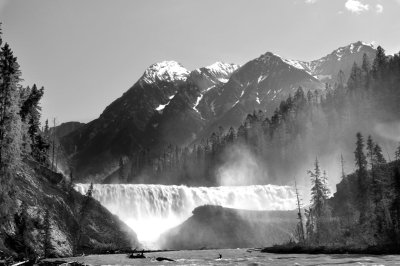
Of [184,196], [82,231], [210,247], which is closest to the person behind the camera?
[82,231]

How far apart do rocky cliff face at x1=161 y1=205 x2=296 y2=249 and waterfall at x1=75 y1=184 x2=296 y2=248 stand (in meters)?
7.97

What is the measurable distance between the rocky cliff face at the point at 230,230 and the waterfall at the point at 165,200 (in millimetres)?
7967

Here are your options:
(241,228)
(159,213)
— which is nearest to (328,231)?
(241,228)

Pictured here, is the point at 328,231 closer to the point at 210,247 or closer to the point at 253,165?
the point at 210,247

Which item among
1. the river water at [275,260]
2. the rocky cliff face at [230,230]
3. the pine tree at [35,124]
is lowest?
the river water at [275,260]

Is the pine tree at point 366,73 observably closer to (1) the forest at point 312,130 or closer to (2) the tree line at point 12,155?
(1) the forest at point 312,130

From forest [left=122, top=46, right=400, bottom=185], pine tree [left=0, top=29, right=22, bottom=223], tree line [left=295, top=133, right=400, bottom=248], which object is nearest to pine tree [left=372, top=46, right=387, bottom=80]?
forest [left=122, top=46, right=400, bottom=185]

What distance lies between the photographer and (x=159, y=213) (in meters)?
116

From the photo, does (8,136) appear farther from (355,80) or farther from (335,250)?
(355,80)

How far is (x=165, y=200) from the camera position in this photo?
118m

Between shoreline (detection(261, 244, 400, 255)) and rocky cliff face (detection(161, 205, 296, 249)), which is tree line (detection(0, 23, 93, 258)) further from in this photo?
rocky cliff face (detection(161, 205, 296, 249))

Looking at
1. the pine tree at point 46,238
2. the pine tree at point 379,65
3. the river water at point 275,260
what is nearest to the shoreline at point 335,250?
the river water at point 275,260

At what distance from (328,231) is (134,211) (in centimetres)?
5363

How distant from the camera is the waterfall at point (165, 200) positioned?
112 meters
